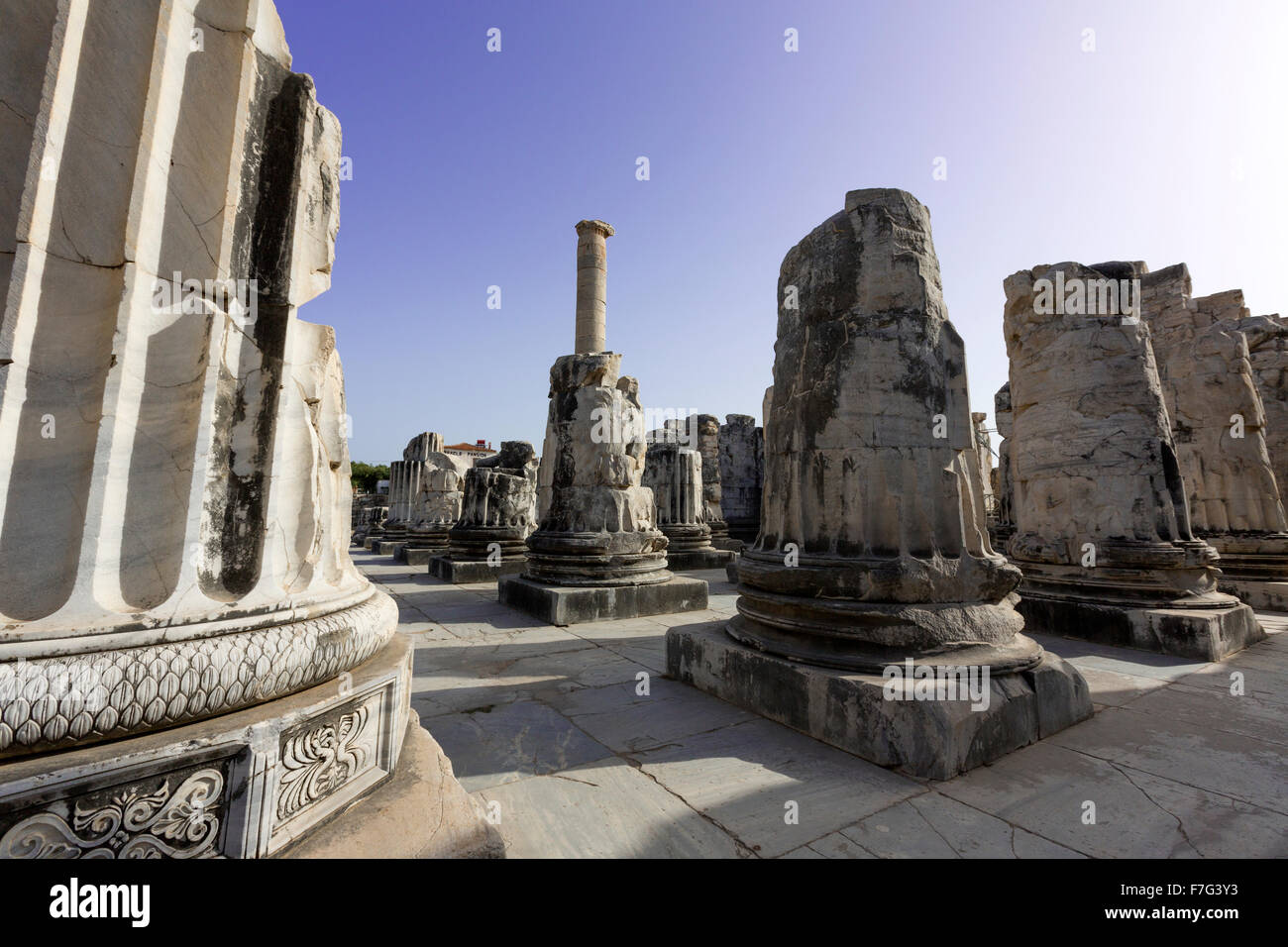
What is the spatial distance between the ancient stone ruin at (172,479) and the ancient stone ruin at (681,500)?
29.2ft

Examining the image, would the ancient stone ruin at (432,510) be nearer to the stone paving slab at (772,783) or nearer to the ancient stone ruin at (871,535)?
the ancient stone ruin at (871,535)

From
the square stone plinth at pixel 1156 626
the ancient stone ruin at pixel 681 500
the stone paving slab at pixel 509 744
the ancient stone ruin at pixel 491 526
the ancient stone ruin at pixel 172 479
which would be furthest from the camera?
the ancient stone ruin at pixel 681 500

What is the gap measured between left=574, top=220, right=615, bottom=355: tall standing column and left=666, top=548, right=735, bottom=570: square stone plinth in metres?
6.60

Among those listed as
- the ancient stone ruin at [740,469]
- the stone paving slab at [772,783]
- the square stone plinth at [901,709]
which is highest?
the ancient stone ruin at [740,469]

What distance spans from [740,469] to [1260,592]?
31.5 ft

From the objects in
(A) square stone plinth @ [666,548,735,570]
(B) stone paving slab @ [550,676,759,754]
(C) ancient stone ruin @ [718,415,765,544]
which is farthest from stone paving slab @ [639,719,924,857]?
(C) ancient stone ruin @ [718,415,765,544]

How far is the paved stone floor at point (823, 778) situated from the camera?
1.80 meters

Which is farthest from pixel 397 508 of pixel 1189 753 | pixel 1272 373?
pixel 1272 373

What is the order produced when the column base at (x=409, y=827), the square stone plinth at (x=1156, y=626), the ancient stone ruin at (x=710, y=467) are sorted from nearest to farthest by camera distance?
1. the column base at (x=409, y=827)
2. the square stone plinth at (x=1156, y=626)
3. the ancient stone ruin at (x=710, y=467)

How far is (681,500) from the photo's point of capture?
35.6 feet

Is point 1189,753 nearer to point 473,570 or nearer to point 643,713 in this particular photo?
point 643,713

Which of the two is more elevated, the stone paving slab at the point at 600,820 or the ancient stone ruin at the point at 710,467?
the ancient stone ruin at the point at 710,467

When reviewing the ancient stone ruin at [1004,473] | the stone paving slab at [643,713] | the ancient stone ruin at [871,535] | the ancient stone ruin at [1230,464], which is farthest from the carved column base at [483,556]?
the ancient stone ruin at [1230,464]

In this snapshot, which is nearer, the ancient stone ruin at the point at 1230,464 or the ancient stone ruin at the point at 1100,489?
the ancient stone ruin at the point at 1100,489
